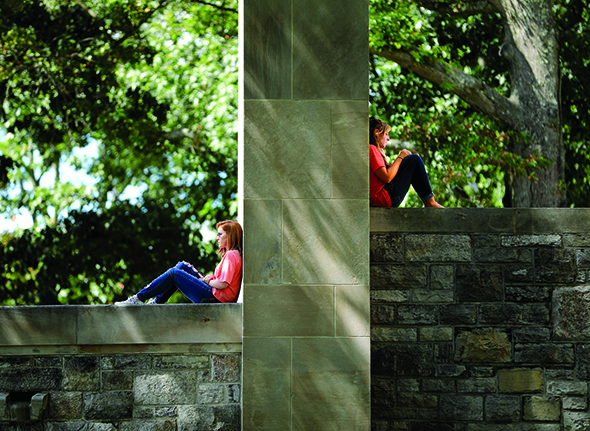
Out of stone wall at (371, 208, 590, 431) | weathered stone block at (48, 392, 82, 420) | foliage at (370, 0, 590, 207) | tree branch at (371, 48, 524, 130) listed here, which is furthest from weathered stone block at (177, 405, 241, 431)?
tree branch at (371, 48, 524, 130)

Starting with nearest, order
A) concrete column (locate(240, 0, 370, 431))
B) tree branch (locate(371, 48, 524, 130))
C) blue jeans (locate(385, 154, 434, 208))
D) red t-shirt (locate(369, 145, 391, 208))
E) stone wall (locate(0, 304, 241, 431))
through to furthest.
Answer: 1. concrete column (locate(240, 0, 370, 431))
2. stone wall (locate(0, 304, 241, 431))
3. red t-shirt (locate(369, 145, 391, 208))
4. blue jeans (locate(385, 154, 434, 208))
5. tree branch (locate(371, 48, 524, 130))

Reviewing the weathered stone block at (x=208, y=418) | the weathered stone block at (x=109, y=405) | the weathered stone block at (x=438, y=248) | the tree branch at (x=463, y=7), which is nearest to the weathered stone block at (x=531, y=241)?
the weathered stone block at (x=438, y=248)

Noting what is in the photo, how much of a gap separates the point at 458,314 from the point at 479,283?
0.97 ft

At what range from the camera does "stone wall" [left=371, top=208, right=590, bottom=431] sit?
5.11 metres

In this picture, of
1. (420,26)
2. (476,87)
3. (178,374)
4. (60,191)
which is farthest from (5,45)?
(178,374)

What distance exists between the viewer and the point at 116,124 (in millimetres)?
12883

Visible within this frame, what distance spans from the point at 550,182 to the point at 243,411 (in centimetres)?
783

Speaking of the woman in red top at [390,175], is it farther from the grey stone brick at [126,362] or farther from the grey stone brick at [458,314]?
the grey stone brick at [126,362]

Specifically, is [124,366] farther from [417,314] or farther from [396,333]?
[417,314]

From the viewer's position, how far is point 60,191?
13.7 meters

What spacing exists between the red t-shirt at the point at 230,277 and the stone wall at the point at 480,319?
1.07 m

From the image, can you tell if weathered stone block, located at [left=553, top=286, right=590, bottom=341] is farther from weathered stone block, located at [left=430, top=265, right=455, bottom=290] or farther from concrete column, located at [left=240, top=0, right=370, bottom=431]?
concrete column, located at [left=240, top=0, right=370, bottom=431]

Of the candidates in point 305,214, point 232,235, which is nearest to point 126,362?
point 232,235

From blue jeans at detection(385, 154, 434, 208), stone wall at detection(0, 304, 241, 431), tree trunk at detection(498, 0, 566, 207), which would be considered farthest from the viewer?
tree trunk at detection(498, 0, 566, 207)
